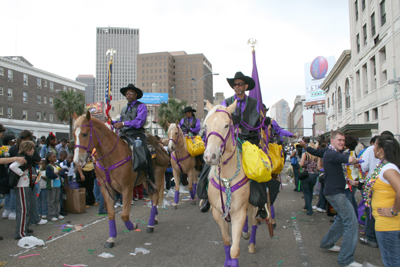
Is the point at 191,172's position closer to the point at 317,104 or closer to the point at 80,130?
the point at 80,130

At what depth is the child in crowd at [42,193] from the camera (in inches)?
286

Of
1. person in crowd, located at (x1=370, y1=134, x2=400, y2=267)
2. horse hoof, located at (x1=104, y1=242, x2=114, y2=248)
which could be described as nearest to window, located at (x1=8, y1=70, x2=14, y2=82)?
horse hoof, located at (x1=104, y1=242, x2=114, y2=248)

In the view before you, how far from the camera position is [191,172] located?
360 inches

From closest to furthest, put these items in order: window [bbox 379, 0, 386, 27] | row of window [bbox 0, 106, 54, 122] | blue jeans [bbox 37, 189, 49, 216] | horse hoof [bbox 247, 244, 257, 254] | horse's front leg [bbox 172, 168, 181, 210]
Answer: horse hoof [bbox 247, 244, 257, 254] → blue jeans [bbox 37, 189, 49, 216] → horse's front leg [bbox 172, 168, 181, 210] → window [bbox 379, 0, 386, 27] → row of window [bbox 0, 106, 54, 122]

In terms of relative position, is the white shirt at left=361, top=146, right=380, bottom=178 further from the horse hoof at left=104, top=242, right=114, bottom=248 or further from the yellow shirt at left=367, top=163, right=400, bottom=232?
the horse hoof at left=104, top=242, right=114, bottom=248

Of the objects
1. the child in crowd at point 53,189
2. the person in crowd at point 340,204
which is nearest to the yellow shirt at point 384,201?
the person in crowd at point 340,204

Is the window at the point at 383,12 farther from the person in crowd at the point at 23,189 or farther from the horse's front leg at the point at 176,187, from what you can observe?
the person in crowd at the point at 23,189

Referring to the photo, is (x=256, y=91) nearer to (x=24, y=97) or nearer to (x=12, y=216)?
(x=12, y=216)

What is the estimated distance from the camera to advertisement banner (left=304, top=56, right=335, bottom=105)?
7425cm

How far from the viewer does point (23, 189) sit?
5.82 metres

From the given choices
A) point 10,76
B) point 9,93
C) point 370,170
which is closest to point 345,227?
point 370,170

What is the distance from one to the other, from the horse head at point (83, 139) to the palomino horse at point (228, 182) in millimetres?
2294

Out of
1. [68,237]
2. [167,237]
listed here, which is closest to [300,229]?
[167,237]

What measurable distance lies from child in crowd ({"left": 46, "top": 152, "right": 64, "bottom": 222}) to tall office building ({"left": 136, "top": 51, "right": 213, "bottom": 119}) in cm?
11758
